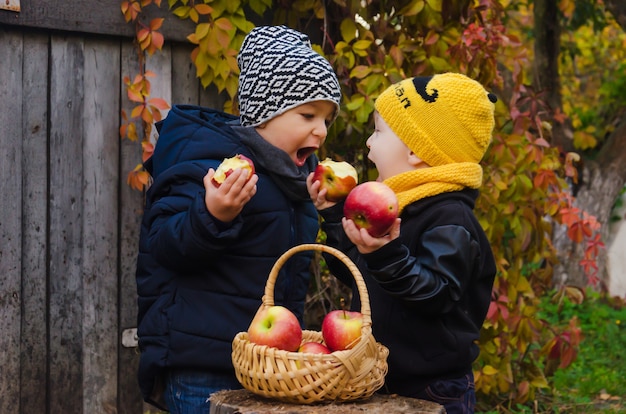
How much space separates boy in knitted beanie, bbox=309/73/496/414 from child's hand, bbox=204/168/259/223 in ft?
1.03

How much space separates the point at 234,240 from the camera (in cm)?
265

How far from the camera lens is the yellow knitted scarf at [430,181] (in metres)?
2.59

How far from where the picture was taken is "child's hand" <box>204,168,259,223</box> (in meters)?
2.46

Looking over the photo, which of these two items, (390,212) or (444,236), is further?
(444,236)

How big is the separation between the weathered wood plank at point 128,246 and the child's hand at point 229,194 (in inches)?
54.2

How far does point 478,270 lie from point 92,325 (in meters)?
1.86

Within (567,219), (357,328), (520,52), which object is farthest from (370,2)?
(357,328)

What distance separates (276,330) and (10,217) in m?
1.69

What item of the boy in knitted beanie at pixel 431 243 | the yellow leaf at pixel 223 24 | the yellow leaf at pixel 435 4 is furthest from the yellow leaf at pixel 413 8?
the boy in knitted beanie at pixel 431 243

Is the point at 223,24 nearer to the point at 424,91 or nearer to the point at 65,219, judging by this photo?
the point at 65,219

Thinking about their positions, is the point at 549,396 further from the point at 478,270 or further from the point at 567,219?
the point at 478,270

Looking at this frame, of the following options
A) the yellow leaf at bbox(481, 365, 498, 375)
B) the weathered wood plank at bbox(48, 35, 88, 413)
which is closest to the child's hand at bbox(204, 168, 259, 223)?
the weathered wood plank at bbox(48, 35, 88, 413)

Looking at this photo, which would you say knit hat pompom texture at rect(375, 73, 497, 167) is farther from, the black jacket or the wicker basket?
the wicker basket

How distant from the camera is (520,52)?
14.9ft
